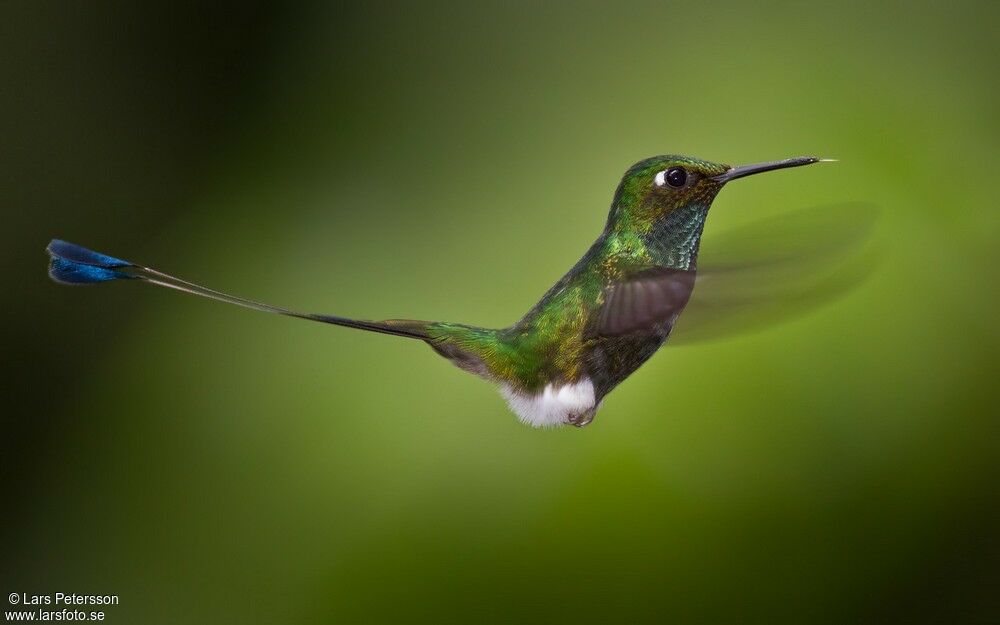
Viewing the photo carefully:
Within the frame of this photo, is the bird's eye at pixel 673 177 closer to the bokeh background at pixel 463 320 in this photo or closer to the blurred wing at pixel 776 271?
the blurred wing at pixel 776 271

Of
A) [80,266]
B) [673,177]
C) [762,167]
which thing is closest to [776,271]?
[762,167]

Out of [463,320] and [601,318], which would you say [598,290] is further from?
[463,320]

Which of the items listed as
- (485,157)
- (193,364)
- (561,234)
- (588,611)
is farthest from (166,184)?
(588,611)

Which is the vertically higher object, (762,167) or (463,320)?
(463,320)

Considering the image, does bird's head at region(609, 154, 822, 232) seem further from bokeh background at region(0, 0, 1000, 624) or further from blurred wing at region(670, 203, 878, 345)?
bokeh background at region(0, 0, 1000, 624)

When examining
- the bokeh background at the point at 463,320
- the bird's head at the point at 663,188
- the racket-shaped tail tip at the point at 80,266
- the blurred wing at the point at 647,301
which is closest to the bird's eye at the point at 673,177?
the bird's head at the point at 663,188

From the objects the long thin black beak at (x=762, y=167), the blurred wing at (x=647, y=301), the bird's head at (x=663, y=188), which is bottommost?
the blurred wing at (x=647, y=301)

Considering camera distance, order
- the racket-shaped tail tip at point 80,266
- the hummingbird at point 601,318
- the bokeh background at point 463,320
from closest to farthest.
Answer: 1. the racket-shaped tail tip at point 80,266
2. the hummingbird at point 601,318
3. the bokeh background at point 463,320
